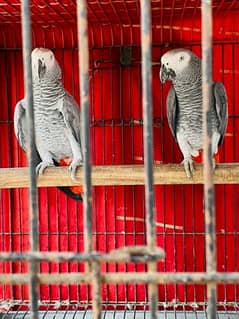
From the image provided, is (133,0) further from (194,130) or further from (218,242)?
(218,242)

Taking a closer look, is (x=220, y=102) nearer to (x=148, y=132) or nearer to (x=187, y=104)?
(x=187, y=104)

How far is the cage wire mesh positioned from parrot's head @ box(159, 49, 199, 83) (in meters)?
0.25

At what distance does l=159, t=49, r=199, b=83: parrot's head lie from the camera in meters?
1.54

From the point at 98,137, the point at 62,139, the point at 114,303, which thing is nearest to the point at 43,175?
the point at 62,139

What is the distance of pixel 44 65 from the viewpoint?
1.57 meters

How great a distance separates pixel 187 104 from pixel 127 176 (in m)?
0.41

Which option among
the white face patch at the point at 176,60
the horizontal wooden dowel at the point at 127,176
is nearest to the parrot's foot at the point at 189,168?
the horizontal wooden dowel at the point at 127,176

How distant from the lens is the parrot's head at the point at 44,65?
5.10ft

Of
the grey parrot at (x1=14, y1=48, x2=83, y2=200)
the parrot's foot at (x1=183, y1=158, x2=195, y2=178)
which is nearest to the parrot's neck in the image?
the grey parrot at (x1=14, y1=48, x2=83, y2=200)

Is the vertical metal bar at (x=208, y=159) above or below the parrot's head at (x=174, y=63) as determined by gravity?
below

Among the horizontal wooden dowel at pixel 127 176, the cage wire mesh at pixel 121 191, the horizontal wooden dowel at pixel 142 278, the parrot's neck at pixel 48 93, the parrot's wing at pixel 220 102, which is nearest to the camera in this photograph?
the horizontal wooden dowel at pixel 142 278

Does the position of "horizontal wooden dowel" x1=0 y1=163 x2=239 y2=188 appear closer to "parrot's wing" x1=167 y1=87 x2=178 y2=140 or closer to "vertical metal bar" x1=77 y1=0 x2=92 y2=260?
"parrot's wing" x1=167 y1=87 x2=178 y2=140

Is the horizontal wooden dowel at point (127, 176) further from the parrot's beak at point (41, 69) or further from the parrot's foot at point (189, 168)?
the parrot's beak at point (41, 69)

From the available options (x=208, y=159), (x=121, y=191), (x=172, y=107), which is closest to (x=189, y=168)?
(x=172, y=107)
